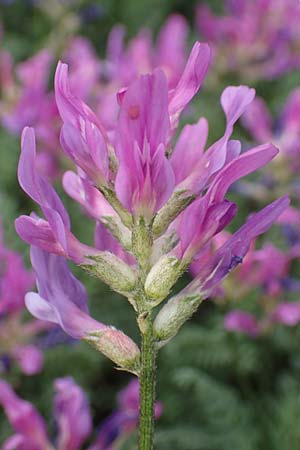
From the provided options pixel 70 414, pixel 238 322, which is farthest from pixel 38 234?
pixel 238 322

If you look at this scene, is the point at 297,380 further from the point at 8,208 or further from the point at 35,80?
the point at 35,80

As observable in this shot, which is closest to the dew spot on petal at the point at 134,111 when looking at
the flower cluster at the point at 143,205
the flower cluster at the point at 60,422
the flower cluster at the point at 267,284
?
the flower cluster at the point at 143,205

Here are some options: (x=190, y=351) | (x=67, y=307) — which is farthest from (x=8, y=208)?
(x=67, y=307)

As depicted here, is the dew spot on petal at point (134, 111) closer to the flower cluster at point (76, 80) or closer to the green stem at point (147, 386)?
the green stem at point (147, 386)

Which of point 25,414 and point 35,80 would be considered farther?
point 35,80

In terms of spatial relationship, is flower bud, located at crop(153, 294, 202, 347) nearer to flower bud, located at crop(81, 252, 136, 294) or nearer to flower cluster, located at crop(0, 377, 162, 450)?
flower bud, located at crop(81, 252, 136, 294)

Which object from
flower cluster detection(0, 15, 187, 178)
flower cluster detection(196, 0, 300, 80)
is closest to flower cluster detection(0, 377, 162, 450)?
flower cluster detection(0, 15, 187, 178)
